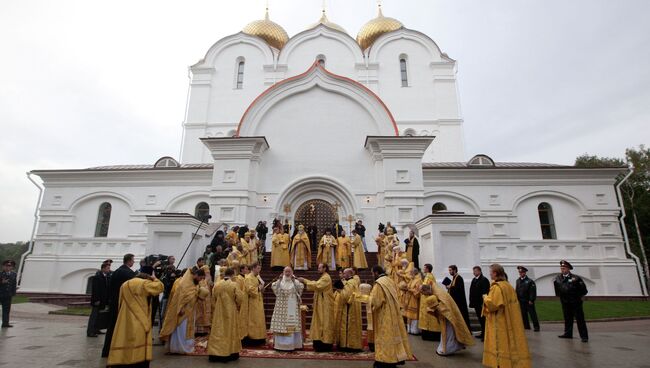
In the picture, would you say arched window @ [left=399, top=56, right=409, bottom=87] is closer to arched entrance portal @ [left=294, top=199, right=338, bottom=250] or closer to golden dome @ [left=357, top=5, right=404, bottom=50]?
golden dome @ [left=357, top=5, right=404, bottom=50]

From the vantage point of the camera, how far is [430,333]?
7.77m

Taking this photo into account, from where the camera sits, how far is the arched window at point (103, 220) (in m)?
18.5

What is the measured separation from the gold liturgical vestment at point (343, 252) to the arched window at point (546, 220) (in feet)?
36.7

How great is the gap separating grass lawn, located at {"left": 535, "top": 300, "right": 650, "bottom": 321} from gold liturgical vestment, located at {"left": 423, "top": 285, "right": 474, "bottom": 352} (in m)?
6.21

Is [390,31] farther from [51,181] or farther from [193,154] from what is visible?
[51,181]

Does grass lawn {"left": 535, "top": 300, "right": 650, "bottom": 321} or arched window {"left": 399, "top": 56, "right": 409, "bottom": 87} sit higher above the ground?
arched window {"left": 399, "top": 56, "right": 409, "bottom": 87}

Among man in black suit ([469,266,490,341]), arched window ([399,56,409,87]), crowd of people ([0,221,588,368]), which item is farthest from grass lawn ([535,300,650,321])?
arched window ([399,56,409,87])

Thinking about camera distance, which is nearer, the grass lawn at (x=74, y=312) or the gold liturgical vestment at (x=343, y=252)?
the grass lawn at (x=74, y=312)

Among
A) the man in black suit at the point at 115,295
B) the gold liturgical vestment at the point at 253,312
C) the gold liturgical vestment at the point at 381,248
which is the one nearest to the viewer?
the man in black suit at the point at 115,295

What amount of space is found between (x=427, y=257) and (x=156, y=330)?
332 inches

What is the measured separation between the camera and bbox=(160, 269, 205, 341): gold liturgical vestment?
6406 mm

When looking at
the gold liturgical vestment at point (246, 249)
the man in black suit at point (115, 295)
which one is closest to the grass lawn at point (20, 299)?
the gold liturgical vestment at point (246, 249)

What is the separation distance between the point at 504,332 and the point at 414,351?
78.3 inches

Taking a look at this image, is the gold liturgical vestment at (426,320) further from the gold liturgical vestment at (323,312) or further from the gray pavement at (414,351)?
the gold liturgical vestment at (323,312)
